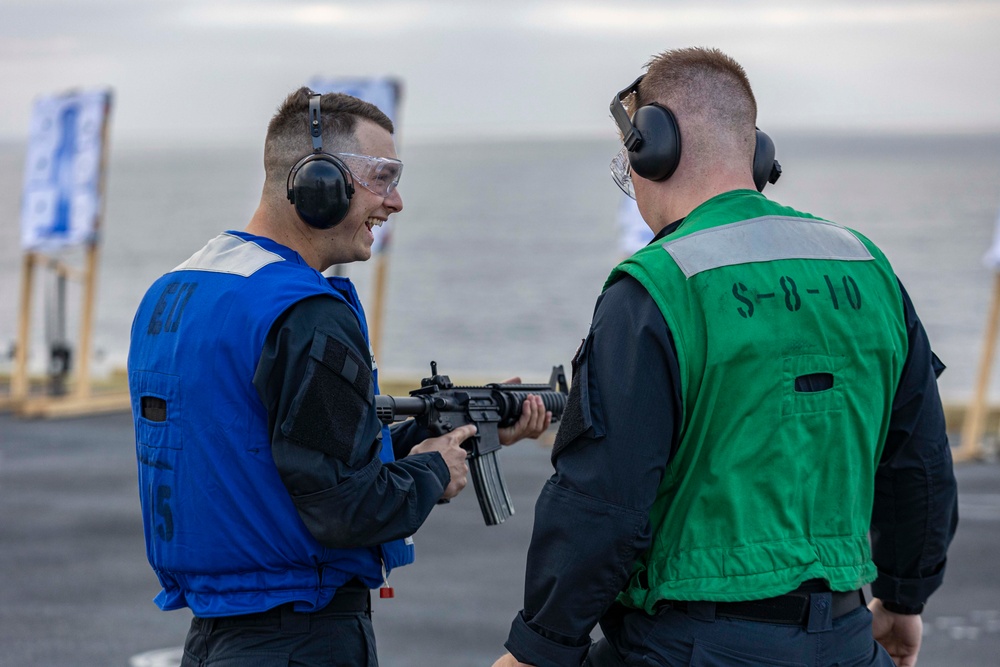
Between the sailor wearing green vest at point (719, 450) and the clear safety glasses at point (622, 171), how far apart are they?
315mm

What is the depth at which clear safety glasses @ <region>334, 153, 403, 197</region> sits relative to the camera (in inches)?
114

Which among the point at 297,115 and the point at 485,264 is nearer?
the point at 297,115

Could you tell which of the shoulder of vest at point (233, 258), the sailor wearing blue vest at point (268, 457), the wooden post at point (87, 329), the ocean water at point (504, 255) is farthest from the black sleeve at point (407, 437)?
the ocean water at point (504, 255)

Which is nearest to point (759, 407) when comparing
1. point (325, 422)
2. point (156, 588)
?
point (325, 422)

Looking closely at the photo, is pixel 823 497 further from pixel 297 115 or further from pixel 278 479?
pixel 297 115

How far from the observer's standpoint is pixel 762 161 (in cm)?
271

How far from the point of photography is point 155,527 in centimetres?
267

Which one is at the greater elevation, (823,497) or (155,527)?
(823,497)

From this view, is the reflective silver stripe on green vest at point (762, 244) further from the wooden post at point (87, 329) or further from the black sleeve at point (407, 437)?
the wooden post at point (87, 329)

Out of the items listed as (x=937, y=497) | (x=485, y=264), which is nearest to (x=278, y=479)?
(x=937, y=497)

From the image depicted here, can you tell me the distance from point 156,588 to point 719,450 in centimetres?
502

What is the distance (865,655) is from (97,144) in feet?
39.0

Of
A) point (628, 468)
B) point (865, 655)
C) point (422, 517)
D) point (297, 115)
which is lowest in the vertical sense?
point (865, 655)

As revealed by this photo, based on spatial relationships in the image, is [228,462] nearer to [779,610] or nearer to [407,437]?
[407,437]
